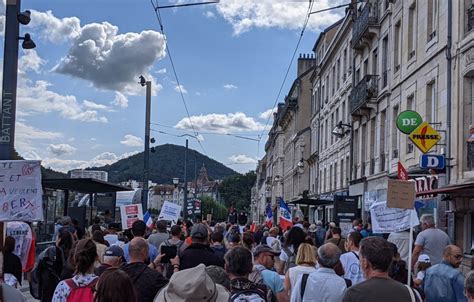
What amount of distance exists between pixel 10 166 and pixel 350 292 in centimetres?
506

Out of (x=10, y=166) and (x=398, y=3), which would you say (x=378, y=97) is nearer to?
(x=398, y=3)

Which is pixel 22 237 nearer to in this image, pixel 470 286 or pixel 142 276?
pixel 142 276

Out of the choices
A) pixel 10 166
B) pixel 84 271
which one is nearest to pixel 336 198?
pixel 10 166

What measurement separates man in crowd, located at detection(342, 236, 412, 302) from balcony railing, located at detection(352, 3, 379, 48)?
79.5 ft

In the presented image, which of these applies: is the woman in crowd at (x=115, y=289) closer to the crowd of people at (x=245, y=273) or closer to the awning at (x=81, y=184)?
the crowd of people at (x=245, y=273)

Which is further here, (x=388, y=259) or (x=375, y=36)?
(x=375, y=36)

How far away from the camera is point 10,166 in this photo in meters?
8.30

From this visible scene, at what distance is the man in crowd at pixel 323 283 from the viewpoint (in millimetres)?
6176

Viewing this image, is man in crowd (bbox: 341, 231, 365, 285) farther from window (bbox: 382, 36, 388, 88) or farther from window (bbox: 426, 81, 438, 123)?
window (bbox: 382, 36, 388, 88)

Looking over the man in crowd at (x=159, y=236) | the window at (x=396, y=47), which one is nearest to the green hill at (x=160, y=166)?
the window at (x=396, y=47)

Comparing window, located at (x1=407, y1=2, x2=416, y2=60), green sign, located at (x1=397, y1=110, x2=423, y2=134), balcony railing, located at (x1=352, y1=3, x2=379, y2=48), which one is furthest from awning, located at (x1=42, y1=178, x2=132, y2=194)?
balcony railing, located at (x1=352, y1=3, x2=379, y2=48)

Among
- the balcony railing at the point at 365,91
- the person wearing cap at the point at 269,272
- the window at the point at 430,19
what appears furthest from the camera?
the balcony railing at the point at 365,91

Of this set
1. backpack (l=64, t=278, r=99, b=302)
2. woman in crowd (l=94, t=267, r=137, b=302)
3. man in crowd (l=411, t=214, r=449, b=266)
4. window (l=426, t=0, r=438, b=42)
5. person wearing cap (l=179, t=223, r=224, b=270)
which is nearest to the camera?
woman in crowd (l=94, t=267, r=137, b=302)

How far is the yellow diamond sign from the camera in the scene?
17484 mm
